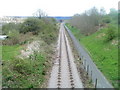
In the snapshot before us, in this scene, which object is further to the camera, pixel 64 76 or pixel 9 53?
pixel 9 53

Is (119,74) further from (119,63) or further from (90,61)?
(90,61)

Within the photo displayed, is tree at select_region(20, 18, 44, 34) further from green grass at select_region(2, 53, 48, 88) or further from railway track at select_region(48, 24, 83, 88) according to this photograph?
green grass at select_region(2, 53, 48, 88)

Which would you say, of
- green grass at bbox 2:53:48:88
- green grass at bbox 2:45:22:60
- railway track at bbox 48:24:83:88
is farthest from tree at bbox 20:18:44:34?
green grass at bbox 2:53:48:88

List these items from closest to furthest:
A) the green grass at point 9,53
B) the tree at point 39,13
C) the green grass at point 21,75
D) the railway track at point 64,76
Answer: the green grass at point 21,75, the railway track at point 64,76, the green grass at point 9,53, the tree at point 39,13

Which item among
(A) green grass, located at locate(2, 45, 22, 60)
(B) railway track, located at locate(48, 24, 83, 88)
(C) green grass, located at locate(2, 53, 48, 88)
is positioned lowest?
(B) railway track, located at locate(48, 24, 83, 88)

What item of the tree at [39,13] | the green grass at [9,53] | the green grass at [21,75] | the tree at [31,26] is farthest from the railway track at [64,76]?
the tree at [39,13]

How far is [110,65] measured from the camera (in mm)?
19859

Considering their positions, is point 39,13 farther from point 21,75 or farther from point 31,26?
point 21,75

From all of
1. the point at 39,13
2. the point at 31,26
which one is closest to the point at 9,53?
the point at 31,26

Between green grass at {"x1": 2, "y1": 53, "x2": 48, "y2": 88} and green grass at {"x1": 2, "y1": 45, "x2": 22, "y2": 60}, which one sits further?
green grass at {"x1": 2, "y1": 45, "x2": 22, "y2": 60}

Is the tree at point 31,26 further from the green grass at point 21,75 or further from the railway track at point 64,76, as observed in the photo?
the green grass at point 21,75

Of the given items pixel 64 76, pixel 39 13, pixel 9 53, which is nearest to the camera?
pixel 64 76

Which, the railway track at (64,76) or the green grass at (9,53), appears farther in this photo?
the green grass at (9,53)

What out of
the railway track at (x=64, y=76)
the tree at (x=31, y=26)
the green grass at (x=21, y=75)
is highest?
the tree at (x=31, y=26)
